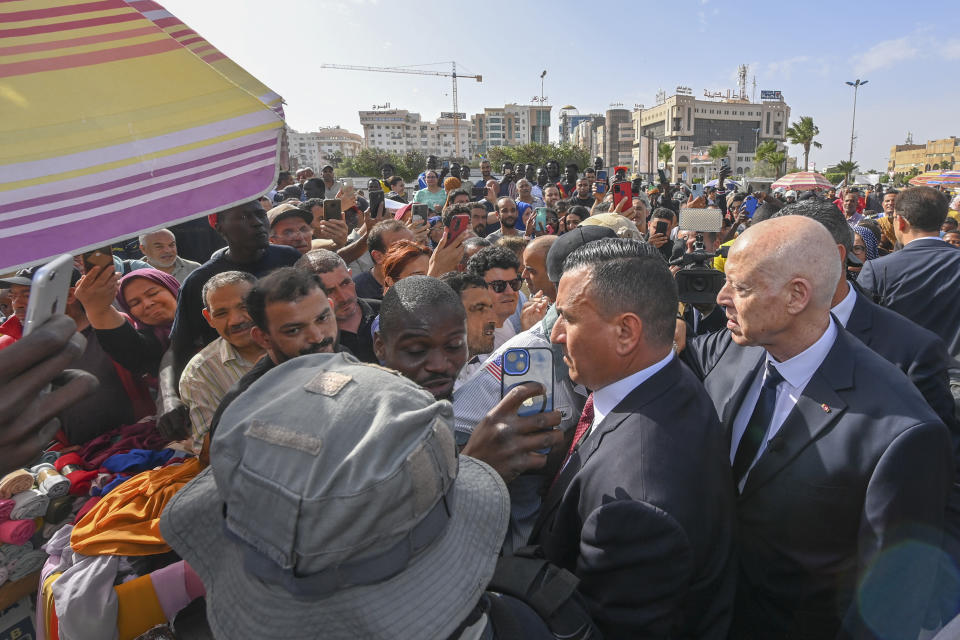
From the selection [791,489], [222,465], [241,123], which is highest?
[241,123]

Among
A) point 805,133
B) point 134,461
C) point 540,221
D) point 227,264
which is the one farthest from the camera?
point 805,133

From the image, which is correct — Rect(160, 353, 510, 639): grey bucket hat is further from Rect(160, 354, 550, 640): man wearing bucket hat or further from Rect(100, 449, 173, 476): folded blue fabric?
Rect(100, 449, 173, 476): folded blue fabric

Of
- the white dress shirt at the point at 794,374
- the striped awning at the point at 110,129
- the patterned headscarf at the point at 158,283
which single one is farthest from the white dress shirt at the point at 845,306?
the patterned headscarf at the point at 158,283

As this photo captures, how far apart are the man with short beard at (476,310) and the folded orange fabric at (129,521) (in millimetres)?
1588

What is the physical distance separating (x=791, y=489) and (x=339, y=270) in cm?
274

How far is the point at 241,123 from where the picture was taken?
5.39ft

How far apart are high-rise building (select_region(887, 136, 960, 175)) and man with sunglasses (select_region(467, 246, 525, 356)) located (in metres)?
127

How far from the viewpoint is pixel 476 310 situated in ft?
10.3

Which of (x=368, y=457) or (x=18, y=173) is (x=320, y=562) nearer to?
(x=368, y=457)

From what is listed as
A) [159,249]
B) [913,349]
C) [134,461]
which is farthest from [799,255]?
[159,249]

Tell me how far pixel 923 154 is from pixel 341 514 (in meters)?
151

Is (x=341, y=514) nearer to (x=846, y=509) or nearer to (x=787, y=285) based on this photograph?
(x=846, y=509)

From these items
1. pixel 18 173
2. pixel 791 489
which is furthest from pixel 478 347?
pixel 18 173

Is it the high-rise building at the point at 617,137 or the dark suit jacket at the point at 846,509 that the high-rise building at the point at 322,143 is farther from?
the dark suit jacket at the point at 846,509
